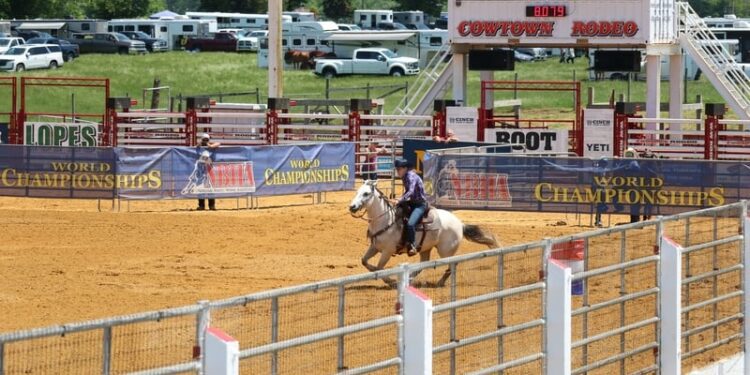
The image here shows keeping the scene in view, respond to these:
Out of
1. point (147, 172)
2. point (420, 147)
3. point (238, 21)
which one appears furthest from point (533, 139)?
point (238, 21)

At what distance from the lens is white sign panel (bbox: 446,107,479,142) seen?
121 ft

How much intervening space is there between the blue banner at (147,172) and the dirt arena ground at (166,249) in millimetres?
440

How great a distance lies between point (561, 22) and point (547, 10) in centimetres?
48

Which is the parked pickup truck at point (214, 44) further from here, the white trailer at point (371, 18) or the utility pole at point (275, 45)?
the utility pole at point (275, 45)

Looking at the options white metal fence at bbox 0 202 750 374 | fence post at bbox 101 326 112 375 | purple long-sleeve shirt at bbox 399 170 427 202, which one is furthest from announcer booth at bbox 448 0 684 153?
fence post at bbox 101 326 112 375

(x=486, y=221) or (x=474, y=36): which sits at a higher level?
(x=474, y=36)

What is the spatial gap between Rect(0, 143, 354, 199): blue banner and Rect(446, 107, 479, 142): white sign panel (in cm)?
694

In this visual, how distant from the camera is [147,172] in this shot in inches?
1174

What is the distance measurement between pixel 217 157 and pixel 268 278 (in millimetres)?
9161

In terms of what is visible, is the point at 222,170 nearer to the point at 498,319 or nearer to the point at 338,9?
the point at 498,319

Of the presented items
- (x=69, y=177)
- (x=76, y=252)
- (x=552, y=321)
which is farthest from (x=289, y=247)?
(x=552, y=321)

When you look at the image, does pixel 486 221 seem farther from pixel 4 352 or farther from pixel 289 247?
pixel 4 352

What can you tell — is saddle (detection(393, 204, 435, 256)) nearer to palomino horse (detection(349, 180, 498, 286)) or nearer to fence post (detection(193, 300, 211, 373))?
palomino horse (detection(349, 180, 498, 286))

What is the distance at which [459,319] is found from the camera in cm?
1068
